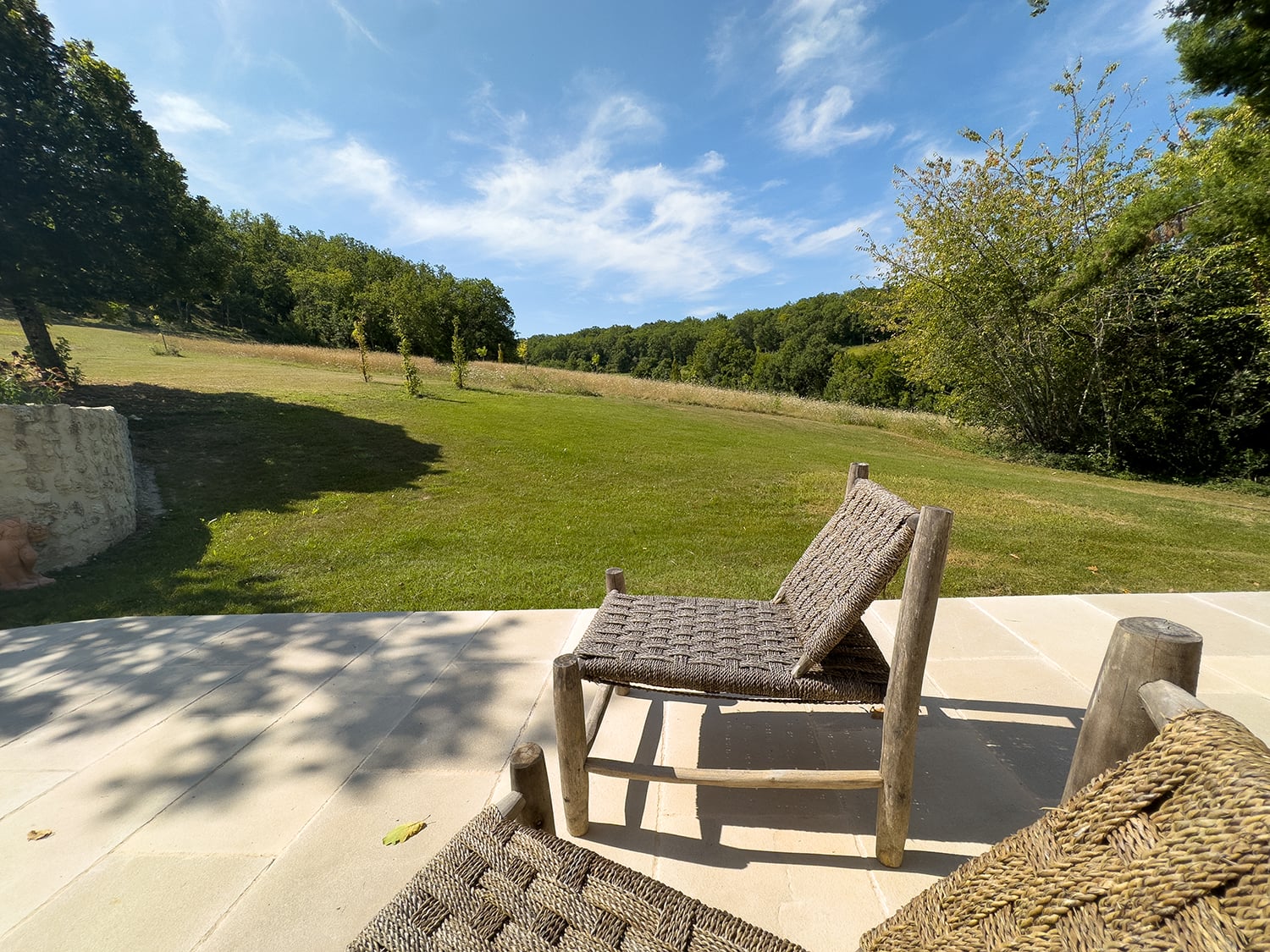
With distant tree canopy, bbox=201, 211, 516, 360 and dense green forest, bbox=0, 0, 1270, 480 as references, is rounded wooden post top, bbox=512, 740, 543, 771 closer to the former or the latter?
dense green forest, bbox=0, 0, 1270, 480

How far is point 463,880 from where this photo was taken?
1.05 metres

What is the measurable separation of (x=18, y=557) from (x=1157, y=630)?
719cm

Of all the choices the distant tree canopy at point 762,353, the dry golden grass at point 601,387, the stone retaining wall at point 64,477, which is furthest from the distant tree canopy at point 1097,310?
the distant tree canopy at point 762,353

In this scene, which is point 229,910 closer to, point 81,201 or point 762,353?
point 81,201

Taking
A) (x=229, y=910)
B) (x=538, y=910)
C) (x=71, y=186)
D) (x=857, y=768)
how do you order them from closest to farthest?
1. (x=538, y=910)
2. (x=229, y=910)
3. (x=857, y=768)
4. (x=71, y=186)

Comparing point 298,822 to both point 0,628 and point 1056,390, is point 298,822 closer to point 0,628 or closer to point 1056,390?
point 0,628

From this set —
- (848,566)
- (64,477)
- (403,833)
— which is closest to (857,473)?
(848,566)

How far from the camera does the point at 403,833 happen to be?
1715 mm

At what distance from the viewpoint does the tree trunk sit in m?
9.85

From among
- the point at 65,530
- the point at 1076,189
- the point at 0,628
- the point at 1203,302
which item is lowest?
the point at 0,628

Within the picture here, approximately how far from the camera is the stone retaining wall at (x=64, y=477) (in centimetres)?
446

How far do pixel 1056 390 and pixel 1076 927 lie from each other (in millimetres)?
15795

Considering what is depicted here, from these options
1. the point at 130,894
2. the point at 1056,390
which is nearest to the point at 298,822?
the point at 130,894

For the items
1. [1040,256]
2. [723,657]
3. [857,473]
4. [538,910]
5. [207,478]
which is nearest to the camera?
[538,910]
